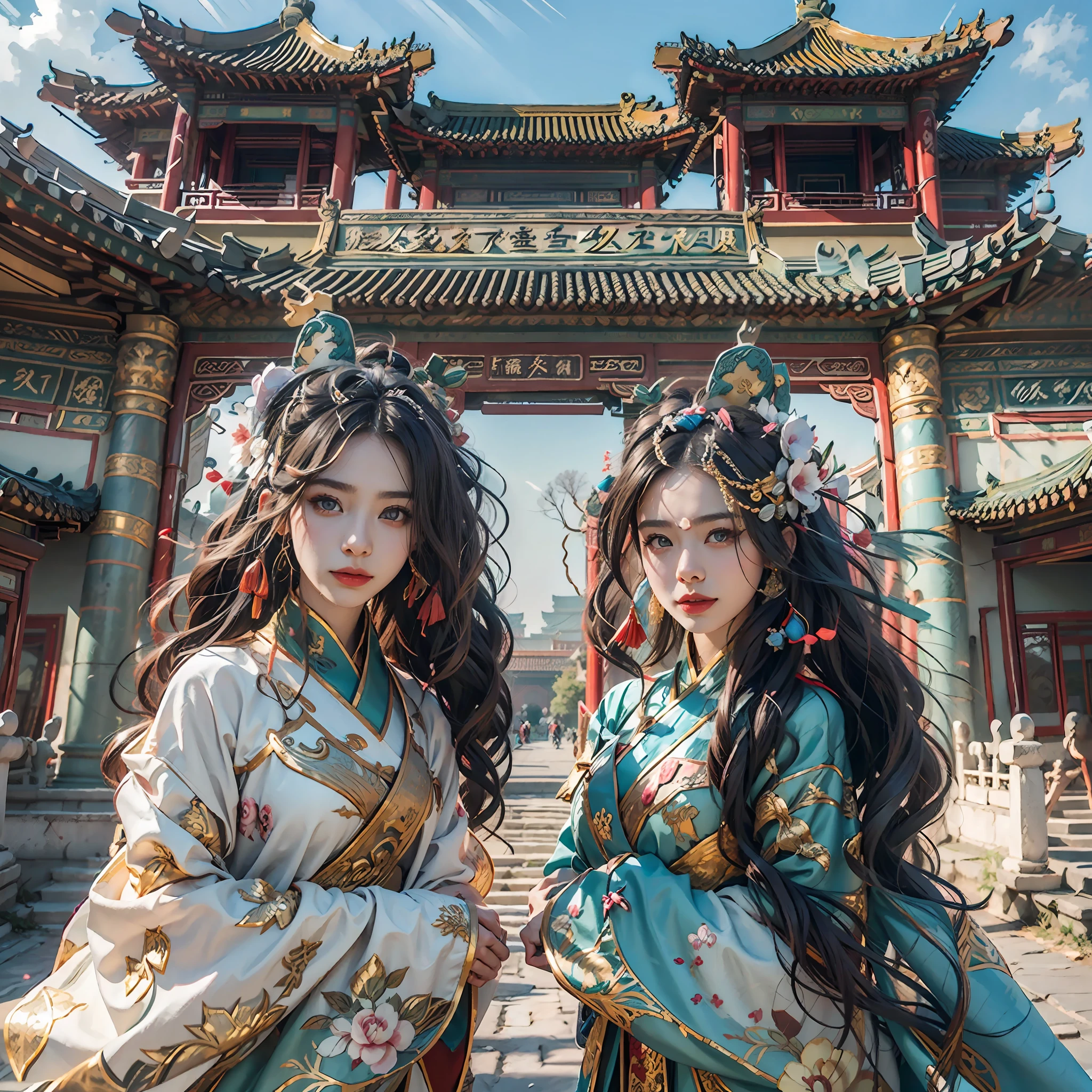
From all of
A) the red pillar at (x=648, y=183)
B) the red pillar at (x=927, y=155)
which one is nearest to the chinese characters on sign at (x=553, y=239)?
the red pillar at (x=927, y=155)

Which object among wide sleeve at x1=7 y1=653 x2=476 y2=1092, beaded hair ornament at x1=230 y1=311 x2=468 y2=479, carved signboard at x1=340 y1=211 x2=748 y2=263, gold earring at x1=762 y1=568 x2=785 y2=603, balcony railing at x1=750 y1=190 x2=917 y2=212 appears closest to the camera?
wide sleeve at x1=7 y1=653 x2=476 y2=1092

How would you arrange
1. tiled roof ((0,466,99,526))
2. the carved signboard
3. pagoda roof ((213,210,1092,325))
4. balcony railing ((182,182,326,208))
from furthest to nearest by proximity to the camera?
balcony railing ((182,182,326,208))
the carved signboard
pagoda roof ((213,210,1092,325))
tiled roof ((0,466,99,526))

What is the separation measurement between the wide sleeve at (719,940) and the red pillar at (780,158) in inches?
461

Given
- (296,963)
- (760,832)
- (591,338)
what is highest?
(591,338)

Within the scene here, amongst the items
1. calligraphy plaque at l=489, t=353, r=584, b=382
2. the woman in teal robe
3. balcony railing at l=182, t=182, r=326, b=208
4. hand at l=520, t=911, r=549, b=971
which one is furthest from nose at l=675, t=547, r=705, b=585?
balcony railing at l=182, t=182, r=326, b=208

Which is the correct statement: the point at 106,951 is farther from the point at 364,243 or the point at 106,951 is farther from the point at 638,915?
the point at 364,243

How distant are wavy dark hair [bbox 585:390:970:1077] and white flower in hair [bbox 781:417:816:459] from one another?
0.13 ft

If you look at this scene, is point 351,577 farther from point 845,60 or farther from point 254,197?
point 845,60

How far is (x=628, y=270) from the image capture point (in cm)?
977

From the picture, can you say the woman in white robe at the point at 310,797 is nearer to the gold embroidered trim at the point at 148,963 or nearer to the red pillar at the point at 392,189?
the gold embroidered trim at the point at 148,963

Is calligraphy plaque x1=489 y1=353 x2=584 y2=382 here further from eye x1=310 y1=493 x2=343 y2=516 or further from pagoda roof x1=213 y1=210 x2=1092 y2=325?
eye x1=310 y1=493 x2=343 y2=516

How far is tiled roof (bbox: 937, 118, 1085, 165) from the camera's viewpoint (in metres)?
13.3

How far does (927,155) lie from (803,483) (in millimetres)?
12184

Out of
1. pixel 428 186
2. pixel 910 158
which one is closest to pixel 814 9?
pixel 910 158
